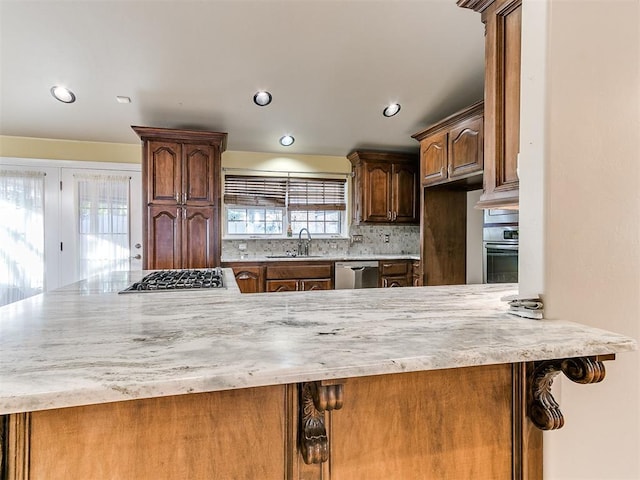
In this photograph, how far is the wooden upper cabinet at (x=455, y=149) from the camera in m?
2.99

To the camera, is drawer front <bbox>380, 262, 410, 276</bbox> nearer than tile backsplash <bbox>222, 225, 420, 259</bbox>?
Yes

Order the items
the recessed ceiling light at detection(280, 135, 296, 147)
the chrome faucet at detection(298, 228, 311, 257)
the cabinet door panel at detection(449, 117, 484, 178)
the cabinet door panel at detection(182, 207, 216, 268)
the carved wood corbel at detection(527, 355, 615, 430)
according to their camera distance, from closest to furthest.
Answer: the carved wood corbel at detection(527, 355, 615, 430), the cabinet door panel at detection(449, 117, 484, 178), the cabinet door panel at detection(182, 207, 216, 268), the recessed ceiling light at detection(280, 135, 296, 147), the chrome faucet at detection(298, 228, 311, 257)

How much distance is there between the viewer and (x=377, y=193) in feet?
15.1

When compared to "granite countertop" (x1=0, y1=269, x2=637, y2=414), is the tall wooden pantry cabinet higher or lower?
higher

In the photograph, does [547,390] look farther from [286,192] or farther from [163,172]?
[286,192]

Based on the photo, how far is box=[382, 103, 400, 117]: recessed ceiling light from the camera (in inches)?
151

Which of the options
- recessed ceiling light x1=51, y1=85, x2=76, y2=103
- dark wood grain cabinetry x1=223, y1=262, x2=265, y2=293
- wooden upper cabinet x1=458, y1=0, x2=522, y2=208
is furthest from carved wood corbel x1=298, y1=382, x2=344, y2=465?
recessed ceiling light x1=51, y1=85, x2=76, y2=103

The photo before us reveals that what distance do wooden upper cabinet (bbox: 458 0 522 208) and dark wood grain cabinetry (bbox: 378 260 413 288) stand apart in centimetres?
286

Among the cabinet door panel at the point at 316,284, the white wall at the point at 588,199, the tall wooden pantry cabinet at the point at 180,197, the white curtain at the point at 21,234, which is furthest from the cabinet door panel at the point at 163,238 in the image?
the white wall at the point at 588,199

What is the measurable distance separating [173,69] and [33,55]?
1.07 metres

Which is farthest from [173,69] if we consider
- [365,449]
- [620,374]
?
[620,374]

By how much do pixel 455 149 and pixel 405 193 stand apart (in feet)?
4.71

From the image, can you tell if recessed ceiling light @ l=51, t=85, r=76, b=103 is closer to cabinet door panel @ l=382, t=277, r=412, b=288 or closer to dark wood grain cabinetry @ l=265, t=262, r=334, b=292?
dark wood grain cabinetry @ l=265, t=262, r=334, b=292

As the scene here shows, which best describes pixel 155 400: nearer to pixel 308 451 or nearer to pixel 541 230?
pixel 308 451
